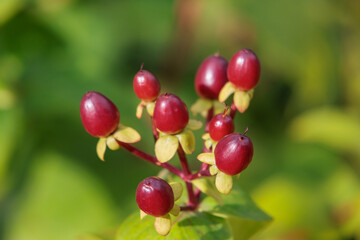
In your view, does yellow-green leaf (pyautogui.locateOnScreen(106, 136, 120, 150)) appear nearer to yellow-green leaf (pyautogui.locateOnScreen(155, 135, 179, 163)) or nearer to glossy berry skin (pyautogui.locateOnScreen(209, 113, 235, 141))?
yellow-green leaf (pyautogui.locateOnScreen(155, 135, 179, 163))

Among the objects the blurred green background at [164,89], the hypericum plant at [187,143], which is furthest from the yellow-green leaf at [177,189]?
the blurred green background at [164,89]

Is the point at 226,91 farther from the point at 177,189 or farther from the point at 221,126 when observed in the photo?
the point at 177,189

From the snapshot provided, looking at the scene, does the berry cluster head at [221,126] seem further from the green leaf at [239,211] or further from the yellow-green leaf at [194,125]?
the green leaf at [239,211]

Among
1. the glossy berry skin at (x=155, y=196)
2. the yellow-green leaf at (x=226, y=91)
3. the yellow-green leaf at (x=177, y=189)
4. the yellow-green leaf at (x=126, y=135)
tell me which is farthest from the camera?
the yellow-green leaf at (x=226, y=91)

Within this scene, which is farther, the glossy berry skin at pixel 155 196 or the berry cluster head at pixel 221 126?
the berry cluster head at pixel 221 126

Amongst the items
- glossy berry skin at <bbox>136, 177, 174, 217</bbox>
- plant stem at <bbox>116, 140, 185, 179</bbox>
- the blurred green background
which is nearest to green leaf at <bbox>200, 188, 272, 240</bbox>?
plant stem at <bbox>116, 140, 185, 179</bbox>

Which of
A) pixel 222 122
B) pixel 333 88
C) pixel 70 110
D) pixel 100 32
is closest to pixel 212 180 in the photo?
pixel 222 122

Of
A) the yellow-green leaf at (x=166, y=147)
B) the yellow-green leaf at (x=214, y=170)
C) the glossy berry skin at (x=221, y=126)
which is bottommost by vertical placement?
the yellow-green leaf at (x=166, y=147)
